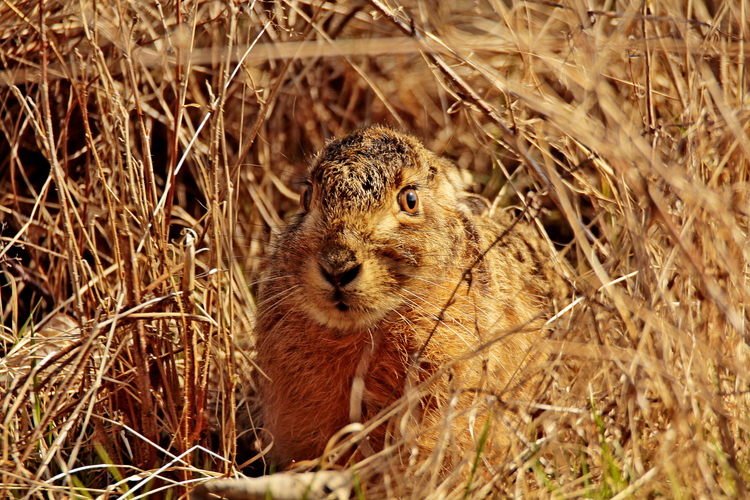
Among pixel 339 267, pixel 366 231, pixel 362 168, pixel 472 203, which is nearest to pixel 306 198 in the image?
pixel 362 168

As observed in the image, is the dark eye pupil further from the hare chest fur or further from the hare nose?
the hare nose

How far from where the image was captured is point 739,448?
2.42 meters

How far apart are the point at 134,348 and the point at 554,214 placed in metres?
3.09

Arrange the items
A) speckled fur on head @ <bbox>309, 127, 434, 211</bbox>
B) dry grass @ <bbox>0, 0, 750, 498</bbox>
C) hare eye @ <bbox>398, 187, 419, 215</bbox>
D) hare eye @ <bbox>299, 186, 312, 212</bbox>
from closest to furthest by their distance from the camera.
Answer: dry grass @ <bbox>0, 0, 750, 498</bbox>, speckled fur on head @ <bbox>309, 127, 434, 211</bbox>, hare eye @ <bbox>398, 187, 419, 215</bbox>, hare eye @ <bbox>299, 186, 312, 212</bbox>

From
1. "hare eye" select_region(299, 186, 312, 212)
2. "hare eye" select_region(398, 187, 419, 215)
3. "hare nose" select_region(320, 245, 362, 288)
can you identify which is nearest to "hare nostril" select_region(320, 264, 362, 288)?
"hare nose" select_region(320, 245, 362, 288)

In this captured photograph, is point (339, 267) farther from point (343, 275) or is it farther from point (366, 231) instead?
point (366, 231)

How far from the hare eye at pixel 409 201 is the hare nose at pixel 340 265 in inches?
18.2

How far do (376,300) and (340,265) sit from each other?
0.19 m

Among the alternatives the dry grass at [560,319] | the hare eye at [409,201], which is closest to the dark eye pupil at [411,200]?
the hare eye at [409,201]

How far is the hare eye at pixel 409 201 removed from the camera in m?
2.99

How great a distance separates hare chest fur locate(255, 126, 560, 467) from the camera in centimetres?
271

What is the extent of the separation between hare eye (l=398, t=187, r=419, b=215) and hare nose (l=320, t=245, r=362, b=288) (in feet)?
1.52

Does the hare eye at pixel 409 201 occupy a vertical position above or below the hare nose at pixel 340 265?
above

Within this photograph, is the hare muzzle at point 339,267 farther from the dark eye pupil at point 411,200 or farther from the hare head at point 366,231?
the dark eye pupil at point 411,200
